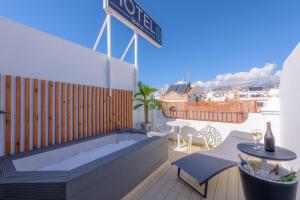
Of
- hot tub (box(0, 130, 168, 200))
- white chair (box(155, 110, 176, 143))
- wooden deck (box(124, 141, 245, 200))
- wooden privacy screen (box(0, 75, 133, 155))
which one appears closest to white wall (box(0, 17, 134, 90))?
wooden privacy screen (box(0, 75, 133, 155))

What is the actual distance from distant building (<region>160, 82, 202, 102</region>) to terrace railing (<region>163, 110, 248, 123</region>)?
10504 mm

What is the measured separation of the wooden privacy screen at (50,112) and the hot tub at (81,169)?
27cm

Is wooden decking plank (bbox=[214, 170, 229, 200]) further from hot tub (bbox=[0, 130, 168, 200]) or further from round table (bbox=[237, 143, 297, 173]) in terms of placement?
hot tub (bbox=[0, 130, 168, 200])

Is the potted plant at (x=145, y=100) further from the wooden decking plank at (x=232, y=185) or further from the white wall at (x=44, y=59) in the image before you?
the wooden decking plank at (x=232, y=185)

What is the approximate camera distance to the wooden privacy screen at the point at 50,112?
2.54m

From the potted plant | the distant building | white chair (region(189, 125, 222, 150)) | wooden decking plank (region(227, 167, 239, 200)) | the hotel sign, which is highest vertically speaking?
the hotel sign

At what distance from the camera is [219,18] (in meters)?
8.76

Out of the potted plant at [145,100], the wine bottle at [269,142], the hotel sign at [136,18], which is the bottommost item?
the wine bottle at [269,142]

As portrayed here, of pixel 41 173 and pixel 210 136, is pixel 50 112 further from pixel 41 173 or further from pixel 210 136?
pixel 210 136

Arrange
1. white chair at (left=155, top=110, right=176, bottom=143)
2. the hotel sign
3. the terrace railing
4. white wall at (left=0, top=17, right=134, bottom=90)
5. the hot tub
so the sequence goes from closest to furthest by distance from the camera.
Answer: the hot tub → white wall at (left=0, top=17, right=134, bottom=90) → the hotel sign → the terrace railing → white chair at (left=155, top=110, right=176, bottom=143)

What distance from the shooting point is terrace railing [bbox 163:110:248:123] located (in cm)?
466

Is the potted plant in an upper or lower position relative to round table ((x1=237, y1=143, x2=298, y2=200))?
upper

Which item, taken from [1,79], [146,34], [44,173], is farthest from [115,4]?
[44,173]

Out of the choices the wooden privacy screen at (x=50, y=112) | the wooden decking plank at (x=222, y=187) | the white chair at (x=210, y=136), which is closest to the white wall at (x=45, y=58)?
the wooden privacy screen at (x=50, y=112)
